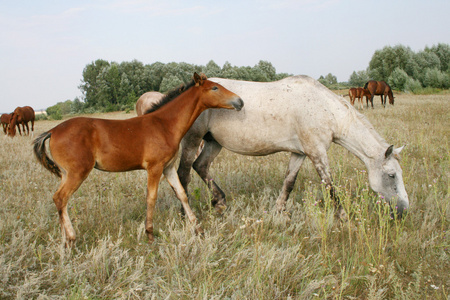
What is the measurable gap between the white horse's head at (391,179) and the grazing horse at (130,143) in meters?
1.92

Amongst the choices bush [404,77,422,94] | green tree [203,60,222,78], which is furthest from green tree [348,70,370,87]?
green tree [203,60,222,78]

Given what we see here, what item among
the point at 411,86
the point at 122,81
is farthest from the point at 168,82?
the point at 411,86

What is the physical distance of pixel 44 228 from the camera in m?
3.64

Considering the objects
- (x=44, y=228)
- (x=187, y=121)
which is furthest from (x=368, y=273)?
(x=44, y=228)

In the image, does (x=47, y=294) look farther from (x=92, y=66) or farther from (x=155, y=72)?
(x=92, y=66)

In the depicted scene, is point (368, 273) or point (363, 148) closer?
point (368, 273)

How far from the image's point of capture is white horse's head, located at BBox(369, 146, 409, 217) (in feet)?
12.9

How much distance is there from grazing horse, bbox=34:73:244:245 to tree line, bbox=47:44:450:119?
107ft

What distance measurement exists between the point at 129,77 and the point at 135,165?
40388mm

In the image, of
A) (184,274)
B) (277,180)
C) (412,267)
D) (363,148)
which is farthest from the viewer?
(277,180)

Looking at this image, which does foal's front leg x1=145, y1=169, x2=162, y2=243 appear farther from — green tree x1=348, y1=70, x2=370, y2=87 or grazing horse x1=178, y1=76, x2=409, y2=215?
green tree x1=348, y1=70, x2=370, y2=87

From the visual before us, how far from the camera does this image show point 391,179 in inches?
156

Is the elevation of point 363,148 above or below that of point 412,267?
above

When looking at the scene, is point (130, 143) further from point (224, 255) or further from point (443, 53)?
point (443, 53)
